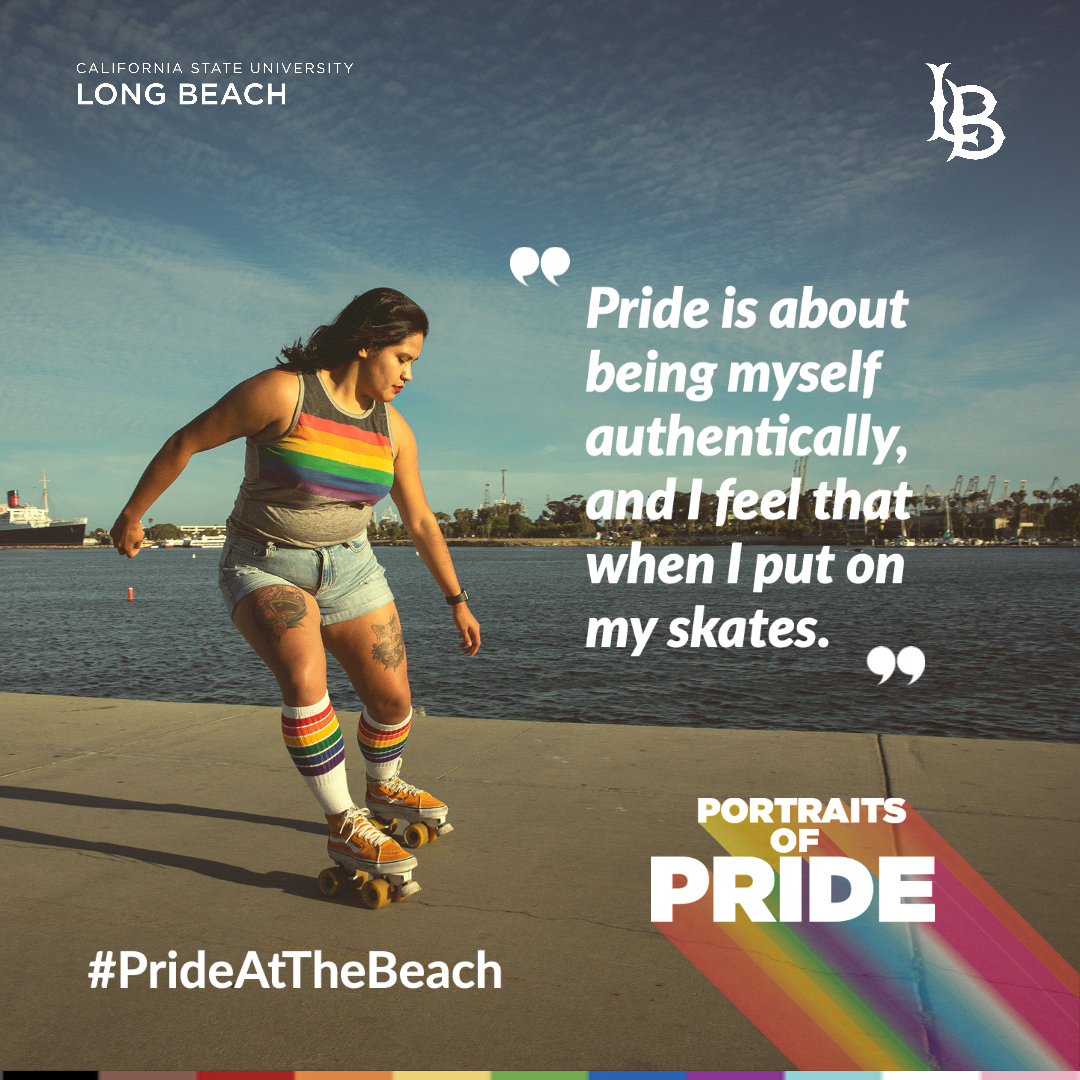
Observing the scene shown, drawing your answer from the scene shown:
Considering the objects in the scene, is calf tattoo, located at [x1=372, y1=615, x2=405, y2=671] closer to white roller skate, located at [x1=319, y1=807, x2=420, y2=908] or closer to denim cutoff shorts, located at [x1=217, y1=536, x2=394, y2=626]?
denim cutoff shorts, located at [x1=217, y1=536, x2=394, y2=626]

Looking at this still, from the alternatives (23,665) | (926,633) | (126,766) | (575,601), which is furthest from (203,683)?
(575,601)

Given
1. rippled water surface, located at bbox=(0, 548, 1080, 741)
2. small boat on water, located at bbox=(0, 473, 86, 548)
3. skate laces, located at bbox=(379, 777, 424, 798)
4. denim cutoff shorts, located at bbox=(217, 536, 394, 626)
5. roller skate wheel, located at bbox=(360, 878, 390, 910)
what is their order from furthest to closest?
small boat on water, located at bbox=(0, 473, 86, 548) < rippled water surface, located at bbox=(0, 548, 1080, 741) < skate laces, located at bbox=(379, 777, 424, 798) < denim cutoff shorts, located at bbox=(217, 536, 394, 626) < roller skate wheel, located at bbox=(360, 878, 390, 910)

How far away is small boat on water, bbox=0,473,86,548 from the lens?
18662cm

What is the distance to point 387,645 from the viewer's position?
3.13 metres

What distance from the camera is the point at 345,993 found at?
219cm

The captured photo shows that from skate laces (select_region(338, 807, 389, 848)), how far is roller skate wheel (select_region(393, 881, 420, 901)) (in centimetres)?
16

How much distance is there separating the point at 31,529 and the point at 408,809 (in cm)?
21602

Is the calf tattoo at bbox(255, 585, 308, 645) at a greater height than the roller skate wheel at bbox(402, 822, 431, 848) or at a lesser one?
greater

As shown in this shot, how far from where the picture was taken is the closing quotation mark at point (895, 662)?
1914 cm

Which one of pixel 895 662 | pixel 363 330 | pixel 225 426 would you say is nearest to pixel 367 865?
pixel 225 426

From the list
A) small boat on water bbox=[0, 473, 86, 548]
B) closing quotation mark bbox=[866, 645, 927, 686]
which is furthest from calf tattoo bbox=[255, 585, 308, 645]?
small boat on water bbox=[0, 473, 86, 548]

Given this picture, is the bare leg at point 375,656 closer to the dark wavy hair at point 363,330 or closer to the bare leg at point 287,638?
the bare leg at point 287,638

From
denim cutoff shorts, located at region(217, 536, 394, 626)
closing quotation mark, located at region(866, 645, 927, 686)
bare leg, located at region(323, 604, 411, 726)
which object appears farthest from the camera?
closing quotation mark, located at region(866, 645, 927, 686)

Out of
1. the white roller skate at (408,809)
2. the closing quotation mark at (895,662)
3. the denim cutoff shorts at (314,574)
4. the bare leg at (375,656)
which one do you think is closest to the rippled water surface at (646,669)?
the closing quotation mark at (895,662)
